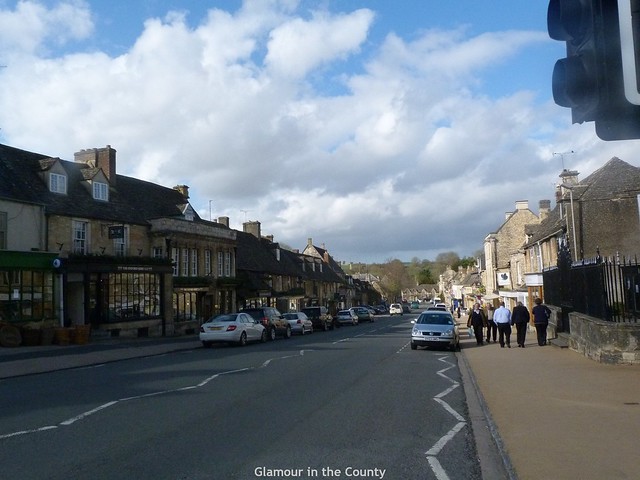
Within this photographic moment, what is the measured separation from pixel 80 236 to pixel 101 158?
21.7 ft

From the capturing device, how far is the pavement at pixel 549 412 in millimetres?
6293

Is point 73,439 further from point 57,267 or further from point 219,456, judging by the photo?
point 57,267

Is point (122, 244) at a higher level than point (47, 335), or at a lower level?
higher

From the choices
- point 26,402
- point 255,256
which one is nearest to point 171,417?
point 26,402

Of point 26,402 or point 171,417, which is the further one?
point 26,402

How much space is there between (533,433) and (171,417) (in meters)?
5.17

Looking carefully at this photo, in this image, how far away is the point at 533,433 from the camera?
7.73 m

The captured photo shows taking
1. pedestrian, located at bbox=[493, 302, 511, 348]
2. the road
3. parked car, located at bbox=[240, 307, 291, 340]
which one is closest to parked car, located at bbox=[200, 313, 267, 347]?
parked car, located at bbox=[240, 307, 291, 340]

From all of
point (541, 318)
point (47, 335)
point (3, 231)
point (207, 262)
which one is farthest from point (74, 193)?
point (541, 318)

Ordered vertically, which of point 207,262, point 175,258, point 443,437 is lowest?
point 443,437

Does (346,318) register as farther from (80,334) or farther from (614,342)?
(614,342)

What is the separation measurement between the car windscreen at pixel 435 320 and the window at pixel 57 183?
60.6 ft

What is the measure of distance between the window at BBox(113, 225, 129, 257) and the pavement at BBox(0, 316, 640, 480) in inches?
515

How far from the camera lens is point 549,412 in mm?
9039
